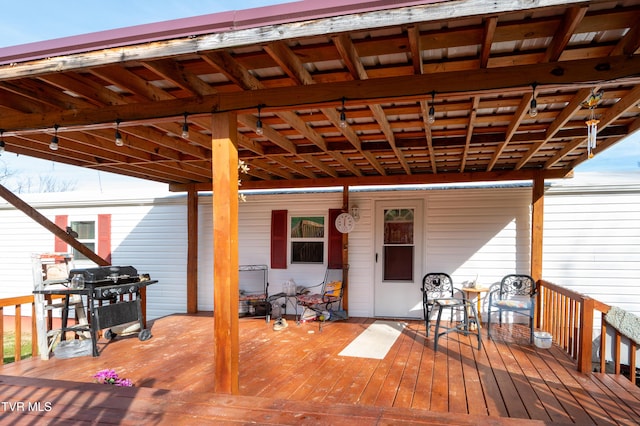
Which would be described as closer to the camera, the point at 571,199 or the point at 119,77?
the point at 119,77

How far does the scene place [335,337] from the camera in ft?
18.1

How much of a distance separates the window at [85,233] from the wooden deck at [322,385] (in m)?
3.67

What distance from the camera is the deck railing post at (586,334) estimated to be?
3944mm

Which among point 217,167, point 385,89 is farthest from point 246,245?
point 385,89

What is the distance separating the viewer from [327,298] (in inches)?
253

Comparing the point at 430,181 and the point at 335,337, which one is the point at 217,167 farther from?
the point at 430,181

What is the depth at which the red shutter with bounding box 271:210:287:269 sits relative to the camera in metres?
7.46

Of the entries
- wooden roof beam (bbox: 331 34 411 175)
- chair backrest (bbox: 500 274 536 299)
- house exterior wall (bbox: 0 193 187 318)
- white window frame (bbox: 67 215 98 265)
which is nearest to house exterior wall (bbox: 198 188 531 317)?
chair backrest (bbox: 500 274 536 299)

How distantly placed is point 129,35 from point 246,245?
5.67 meters

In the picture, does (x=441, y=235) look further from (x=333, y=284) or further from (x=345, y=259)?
(x=333, y=284)

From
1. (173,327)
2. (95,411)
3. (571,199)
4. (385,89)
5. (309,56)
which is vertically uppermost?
(309,56)

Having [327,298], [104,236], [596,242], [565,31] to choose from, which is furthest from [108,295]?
[596,242]

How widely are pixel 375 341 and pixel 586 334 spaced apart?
7.81 feet

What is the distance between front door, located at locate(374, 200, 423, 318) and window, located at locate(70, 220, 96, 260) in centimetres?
600
